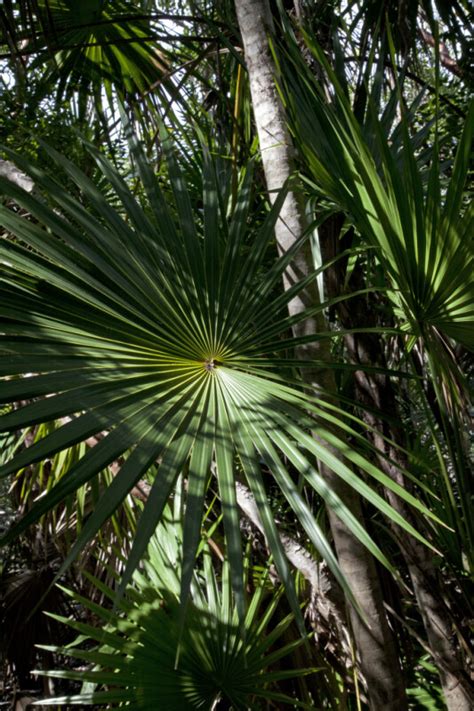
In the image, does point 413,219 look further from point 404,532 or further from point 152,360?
point 404,532

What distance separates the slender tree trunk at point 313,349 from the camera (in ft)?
3.84

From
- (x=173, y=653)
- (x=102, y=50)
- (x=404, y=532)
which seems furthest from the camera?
(x=102, y=50)

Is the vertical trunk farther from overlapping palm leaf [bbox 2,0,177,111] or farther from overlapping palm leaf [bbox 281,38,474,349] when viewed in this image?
overlapping palm leaf [bbox 2,0,177,111]

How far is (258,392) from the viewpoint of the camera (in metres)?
1.00

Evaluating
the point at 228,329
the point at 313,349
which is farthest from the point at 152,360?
the point at 313,349

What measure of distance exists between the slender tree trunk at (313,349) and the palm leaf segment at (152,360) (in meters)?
0.14

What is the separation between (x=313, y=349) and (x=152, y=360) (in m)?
0.32

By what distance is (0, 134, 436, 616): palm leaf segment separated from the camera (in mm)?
800

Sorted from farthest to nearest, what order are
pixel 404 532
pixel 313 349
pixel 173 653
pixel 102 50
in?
pixel 102 50
pixel 404 532
pixel 173 653
pixel 313 349

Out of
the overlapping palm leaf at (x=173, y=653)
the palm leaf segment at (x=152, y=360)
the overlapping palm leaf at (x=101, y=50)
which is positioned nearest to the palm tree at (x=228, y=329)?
the palm leaf segment at (x=152, y=360)

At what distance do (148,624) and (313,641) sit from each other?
64cm

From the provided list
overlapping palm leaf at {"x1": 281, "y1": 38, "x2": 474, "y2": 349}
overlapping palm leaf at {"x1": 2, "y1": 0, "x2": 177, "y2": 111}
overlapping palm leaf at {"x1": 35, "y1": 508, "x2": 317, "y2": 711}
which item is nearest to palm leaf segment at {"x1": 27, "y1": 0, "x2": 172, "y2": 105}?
overlapping palm leaf at {"x1": 2, "y1": 0, "x2": 177, "y2": 111}

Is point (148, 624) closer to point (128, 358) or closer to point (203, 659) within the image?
point (203, 659)

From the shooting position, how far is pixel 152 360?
1040 millimetres
